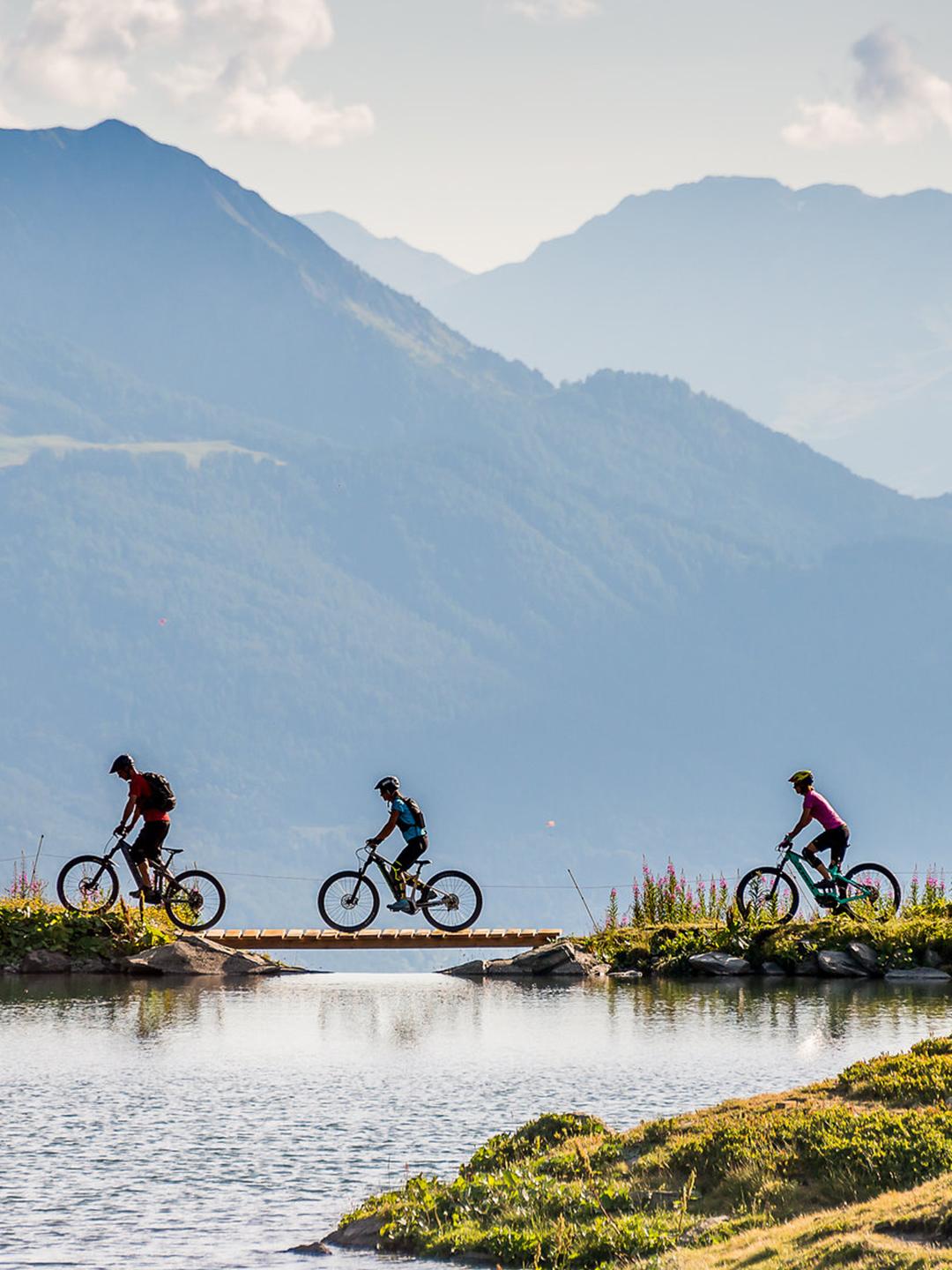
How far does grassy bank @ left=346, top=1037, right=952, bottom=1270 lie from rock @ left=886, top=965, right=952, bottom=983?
34.2 ft

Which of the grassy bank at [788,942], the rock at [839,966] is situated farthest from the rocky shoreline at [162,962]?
the rock at [839,966]

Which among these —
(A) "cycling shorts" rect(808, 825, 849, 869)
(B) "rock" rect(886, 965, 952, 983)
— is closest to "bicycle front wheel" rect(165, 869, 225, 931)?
(A) "cycling shorts" rect(808, 825, 849, 869)

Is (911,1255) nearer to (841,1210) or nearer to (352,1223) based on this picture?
(841,1210)

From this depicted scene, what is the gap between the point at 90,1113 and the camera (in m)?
14.0

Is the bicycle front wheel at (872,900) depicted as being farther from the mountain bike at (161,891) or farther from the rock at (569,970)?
the mountain bike at (161,891)

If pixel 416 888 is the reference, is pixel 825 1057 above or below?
below

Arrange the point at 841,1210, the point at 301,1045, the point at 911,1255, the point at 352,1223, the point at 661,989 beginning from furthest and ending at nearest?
the point at 661,989 → the point at 301,1045 → the point at 352,1223 → the point at 841,1210 → the point at 911,1255

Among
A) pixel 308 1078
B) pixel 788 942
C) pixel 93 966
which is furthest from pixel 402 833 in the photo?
pixel 308 1078

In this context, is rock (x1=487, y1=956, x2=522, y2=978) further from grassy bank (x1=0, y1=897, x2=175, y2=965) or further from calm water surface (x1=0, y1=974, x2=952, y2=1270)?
grassy bank (x1=0, y1=897, x2=175, y2=965)

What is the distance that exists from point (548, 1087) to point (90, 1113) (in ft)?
12.4

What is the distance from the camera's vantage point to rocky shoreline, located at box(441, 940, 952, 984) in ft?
73.7

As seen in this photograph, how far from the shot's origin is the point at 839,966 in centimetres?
2261

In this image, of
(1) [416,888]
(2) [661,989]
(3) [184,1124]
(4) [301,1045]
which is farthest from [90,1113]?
(1) [416,888]

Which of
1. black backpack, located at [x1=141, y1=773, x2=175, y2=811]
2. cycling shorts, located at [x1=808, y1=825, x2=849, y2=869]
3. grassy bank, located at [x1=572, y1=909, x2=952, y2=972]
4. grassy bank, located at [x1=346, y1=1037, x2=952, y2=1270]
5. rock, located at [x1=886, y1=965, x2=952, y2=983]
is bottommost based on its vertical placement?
grassy bank, located at [x1=346, y1=1037, x2=952, y2=1270]
